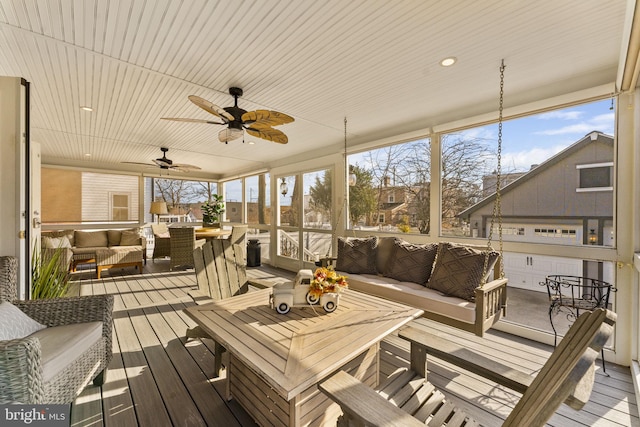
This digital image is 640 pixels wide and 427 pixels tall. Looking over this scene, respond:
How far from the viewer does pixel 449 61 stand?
2.32m

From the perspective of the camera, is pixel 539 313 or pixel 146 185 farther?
pixel 146 185

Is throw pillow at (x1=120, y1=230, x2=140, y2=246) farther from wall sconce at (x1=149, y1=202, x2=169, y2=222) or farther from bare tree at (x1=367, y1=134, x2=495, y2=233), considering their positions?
bare tree at (x1=367, y1=134, x2=495, y2=233)

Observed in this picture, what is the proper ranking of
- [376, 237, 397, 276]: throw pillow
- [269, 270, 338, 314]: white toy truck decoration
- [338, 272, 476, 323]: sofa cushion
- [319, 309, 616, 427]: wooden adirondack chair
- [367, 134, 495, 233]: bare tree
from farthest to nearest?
1. [376, 237, 397, 276]: throw pillow
2. [367, 134, 495, 233]: bare tree
3. [338, 272, 476, 323]: sofa cushion
4. [269, 270, 338, 314]: white toy truck decoration
5. [319, 309, 616, 427]: wooden adirondack chair

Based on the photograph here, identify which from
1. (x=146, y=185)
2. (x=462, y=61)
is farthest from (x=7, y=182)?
(x=146, y=185)

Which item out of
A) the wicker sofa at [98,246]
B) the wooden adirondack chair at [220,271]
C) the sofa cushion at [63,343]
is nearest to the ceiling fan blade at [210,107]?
the wooden adirondack chair at [220,271]

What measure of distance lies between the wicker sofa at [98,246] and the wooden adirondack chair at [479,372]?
5.78m

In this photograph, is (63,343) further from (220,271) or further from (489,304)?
(489,304)

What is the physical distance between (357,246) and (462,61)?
7.63 feet

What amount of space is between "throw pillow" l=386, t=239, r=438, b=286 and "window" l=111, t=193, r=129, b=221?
7.64 metres

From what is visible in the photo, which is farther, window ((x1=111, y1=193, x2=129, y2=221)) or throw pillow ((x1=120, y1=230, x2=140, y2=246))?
window ((x1=111, y1=193, x2=129, y2=221))

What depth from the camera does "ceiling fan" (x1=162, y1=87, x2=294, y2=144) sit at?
8.11ft

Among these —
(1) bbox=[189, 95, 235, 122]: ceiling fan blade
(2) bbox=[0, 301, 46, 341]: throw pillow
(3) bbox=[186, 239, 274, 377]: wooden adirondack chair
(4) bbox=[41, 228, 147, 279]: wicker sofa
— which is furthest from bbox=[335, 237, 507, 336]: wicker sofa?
(4) bbox=[41, 228, 147, 279]: wicker sofa

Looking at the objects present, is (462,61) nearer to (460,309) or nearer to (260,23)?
(260,23)

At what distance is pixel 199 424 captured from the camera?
1.66 meters
